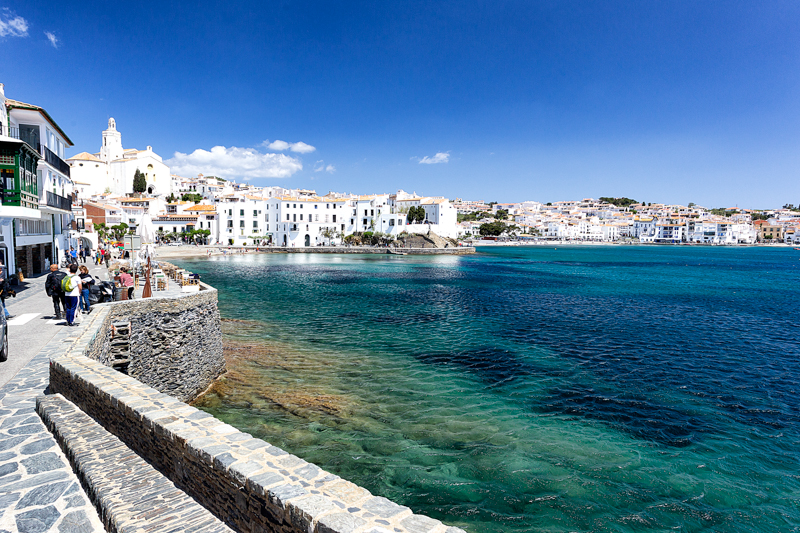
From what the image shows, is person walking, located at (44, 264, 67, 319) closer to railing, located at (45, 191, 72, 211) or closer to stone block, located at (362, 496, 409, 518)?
stone block, located at (362, 496, 409, 518)

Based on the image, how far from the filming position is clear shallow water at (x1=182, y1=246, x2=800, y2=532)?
8516mm

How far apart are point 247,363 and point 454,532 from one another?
48.7 ft

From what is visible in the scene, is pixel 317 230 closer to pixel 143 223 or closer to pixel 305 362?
pixel 143 223

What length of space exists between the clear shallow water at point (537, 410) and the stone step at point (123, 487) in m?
4.83

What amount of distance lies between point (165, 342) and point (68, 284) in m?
3.11

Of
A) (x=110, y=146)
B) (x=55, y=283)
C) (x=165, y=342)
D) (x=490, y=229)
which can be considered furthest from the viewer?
(x=490, y=229)

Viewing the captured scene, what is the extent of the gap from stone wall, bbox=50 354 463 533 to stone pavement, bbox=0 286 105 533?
2.35 ft

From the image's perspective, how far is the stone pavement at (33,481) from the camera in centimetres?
449

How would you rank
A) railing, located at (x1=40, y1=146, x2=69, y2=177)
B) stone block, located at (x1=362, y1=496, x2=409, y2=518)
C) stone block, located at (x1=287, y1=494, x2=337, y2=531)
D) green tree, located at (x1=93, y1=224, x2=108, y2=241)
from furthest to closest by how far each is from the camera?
green tree, located at (x1=93, y1=224, x2=108, y2=241) < railing, located at (x1=40, y1=146, x2=69, y2=177) < stone block, located at (x1=362, y1=496, x2=409, y2=518) < stone block, located at (x1=287, y1=494, x2=337, y2=531)

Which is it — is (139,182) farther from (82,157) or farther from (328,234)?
(328,234)

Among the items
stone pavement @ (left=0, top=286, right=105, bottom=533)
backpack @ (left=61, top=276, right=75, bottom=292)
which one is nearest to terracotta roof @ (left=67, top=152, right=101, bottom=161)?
backpack @ (left=61, top=276, right=75, bottom=292)

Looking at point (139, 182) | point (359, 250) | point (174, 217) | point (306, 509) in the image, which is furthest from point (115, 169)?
point (306, 509)

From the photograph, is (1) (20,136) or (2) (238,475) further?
(1) (20,136)

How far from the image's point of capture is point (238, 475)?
406 centimetres
